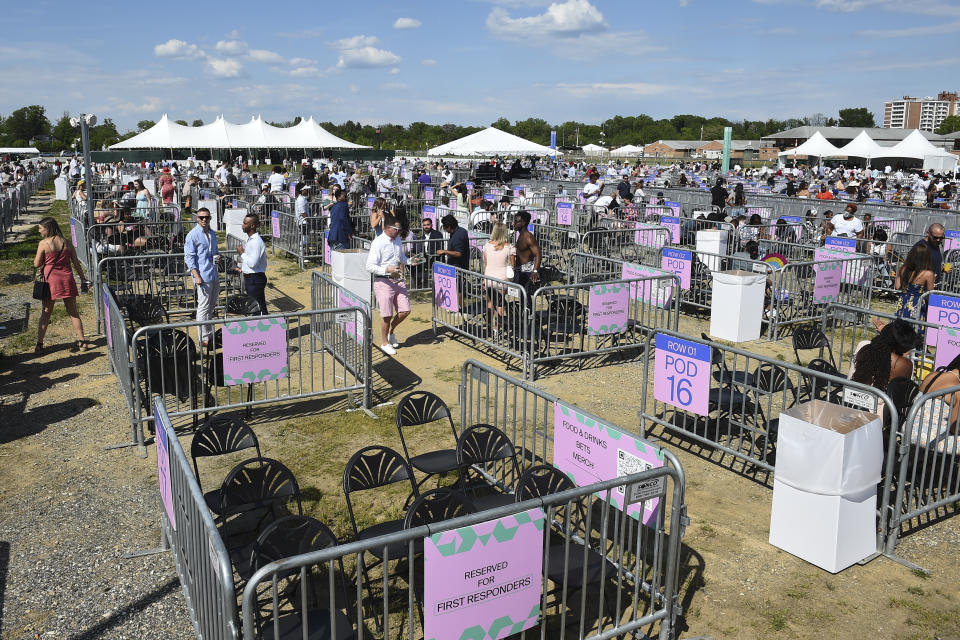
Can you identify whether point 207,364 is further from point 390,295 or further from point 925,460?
point 925,460

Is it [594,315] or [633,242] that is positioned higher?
[633,242]

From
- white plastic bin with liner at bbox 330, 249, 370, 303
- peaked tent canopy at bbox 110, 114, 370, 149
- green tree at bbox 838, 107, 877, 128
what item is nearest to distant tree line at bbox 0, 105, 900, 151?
green tree at bbox 838, 107, 877, 128

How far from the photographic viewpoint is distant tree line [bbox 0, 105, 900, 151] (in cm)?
10457

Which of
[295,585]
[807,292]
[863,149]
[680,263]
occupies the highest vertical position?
[863,149]

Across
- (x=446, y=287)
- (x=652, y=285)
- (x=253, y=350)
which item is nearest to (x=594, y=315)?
(x=652, y=285)

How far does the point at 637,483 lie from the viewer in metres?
4.23

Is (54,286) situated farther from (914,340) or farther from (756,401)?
(914,340)

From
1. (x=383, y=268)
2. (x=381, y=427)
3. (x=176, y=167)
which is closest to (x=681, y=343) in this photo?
(x=381, y=427)

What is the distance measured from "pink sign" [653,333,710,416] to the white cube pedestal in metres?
1.27

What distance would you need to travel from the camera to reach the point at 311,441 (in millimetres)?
7684

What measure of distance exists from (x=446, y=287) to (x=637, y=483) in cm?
676

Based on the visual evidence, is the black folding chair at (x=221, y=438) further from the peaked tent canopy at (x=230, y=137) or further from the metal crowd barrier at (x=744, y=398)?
the peaked tent canopy at (x=230, y=137)

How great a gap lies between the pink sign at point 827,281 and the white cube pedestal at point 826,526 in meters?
7.43

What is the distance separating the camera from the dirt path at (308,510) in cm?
481
